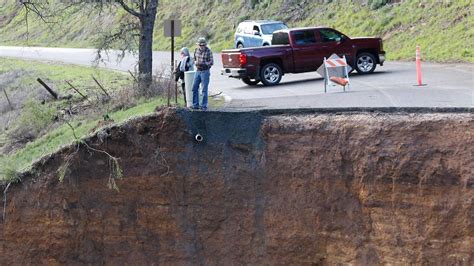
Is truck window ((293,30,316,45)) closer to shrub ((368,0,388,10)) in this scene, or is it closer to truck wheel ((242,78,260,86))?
truck wheel ((242,78,260,86))

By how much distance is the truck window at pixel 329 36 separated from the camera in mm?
25703

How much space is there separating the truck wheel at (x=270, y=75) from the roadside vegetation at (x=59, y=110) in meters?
3.02

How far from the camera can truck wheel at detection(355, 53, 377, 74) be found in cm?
2611

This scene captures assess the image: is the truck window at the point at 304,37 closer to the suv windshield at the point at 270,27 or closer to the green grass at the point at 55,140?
the green grass at the point at 55,140

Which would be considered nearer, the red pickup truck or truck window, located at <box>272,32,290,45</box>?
the red pickup truck

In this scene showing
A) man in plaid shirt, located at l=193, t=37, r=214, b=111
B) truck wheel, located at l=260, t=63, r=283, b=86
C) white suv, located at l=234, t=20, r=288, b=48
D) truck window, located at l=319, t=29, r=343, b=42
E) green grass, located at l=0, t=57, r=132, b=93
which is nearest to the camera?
man in plaid shirt, located at l=193, t=37, r=214, b=111

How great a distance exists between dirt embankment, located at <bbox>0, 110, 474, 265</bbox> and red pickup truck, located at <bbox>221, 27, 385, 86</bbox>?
9.03 m

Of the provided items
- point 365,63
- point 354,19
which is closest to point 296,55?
point 365,63

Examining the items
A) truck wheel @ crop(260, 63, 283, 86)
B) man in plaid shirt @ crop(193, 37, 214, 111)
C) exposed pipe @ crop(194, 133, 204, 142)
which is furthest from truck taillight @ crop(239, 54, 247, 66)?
exposed pipe @ crop(194, 133, 204, 142)

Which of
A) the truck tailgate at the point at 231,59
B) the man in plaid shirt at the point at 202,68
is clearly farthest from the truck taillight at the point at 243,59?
the man in plaid shirt at the point at 202,68

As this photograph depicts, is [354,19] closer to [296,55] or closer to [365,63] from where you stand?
[365,63]

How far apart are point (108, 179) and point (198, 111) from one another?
86.4 inches

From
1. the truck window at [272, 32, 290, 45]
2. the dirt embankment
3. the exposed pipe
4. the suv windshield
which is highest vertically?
the suv windshield

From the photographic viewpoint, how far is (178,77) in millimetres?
18344
